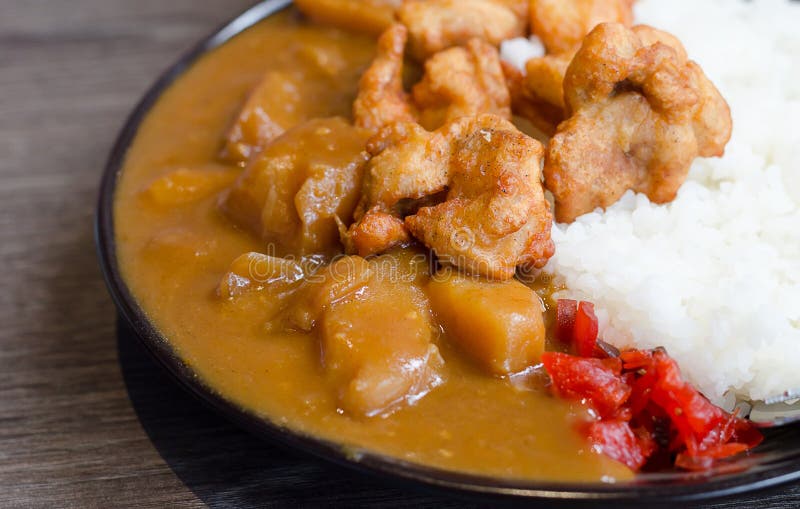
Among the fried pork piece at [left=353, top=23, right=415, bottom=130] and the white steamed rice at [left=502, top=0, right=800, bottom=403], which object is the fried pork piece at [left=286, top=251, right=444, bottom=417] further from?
the fried pork piece at [left=353, top=23, right=415, bottom=130]

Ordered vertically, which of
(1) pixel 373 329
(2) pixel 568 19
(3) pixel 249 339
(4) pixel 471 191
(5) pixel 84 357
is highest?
(2) pixel 568 19

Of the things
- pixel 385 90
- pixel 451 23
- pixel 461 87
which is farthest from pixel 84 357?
pixel 451 23

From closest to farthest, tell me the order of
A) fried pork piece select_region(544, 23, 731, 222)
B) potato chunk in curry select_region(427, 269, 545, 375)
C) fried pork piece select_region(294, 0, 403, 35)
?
1. potato chunk in curry select_region(427, 269, 545, 375)
2. fried pork piece select_region(544, 23, 731, 222)
3. fried pork piece select_region(294, 0, 403, 35)

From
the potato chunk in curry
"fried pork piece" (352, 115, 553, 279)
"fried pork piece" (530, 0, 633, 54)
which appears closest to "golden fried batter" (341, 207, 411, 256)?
"fried pork piece" (352, 115, 553, 279)

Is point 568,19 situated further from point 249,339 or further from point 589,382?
point 249,339

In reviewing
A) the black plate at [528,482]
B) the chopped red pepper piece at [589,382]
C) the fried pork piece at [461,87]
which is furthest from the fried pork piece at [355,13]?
the chopped red pepper piece at [589,382]

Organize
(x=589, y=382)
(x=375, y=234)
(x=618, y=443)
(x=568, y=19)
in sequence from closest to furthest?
(x=618, y=443) → (x=589, y=382) → (x=375, y=234) → (x=568, y=19)

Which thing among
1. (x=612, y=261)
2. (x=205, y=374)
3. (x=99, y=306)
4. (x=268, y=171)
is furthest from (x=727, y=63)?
(x=99, y=306)
